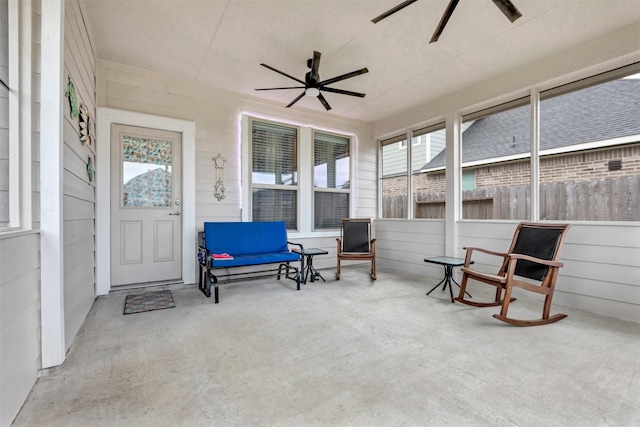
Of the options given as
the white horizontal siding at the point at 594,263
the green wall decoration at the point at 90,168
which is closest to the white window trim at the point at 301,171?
the green wall decoration at the point at 90,168

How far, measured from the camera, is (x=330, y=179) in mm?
5266

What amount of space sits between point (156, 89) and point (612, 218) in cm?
535

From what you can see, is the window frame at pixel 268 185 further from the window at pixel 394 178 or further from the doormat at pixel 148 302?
the window at pixel 394 178

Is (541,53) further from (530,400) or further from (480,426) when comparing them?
(480,426)

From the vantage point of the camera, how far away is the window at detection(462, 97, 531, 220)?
12.0 feet

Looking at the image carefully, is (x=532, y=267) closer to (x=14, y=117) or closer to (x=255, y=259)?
(x=255, y=259)

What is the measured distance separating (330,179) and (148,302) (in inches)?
131

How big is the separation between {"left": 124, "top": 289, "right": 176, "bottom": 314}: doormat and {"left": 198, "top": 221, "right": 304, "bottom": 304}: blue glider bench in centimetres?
41

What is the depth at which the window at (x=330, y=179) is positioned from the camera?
512 cm

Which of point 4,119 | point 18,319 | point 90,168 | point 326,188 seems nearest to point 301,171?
point 326,188

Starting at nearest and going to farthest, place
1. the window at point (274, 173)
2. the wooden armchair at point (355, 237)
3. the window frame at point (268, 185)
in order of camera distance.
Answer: the window frame at point (268, 185) → the window at point (274, 173) → the wooden armchair at point (355, 237)

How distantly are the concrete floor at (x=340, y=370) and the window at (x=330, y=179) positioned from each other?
7.84 feet

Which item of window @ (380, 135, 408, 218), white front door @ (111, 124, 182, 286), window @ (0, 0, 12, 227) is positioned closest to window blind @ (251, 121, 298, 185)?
white front door @ (111, 124, 182, 286)

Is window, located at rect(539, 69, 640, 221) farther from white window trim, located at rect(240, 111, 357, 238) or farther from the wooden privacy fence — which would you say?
white window trim, located at rect(240, 111, 357, 238)
